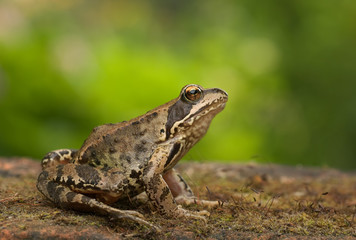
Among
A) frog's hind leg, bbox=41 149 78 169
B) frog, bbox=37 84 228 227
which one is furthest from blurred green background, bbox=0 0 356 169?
frog, bbox=37 84 228 227

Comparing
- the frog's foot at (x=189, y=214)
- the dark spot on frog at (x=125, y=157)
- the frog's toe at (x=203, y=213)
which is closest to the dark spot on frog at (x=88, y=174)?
the dark spot on frog at (x=125, y=157)

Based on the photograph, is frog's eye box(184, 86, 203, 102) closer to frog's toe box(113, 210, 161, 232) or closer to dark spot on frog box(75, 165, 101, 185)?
dark spot on frog box(75, 165, 101, 185)

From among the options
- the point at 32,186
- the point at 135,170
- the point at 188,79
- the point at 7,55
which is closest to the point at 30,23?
the point at 7,55

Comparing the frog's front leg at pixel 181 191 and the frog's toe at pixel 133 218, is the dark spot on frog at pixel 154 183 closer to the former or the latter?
the frog's toe at pixel 133 218

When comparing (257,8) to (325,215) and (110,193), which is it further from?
(110,193)

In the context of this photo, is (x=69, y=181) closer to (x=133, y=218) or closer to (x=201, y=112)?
(x=133, y=218)

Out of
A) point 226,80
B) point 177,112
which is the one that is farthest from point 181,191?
point 226,80
